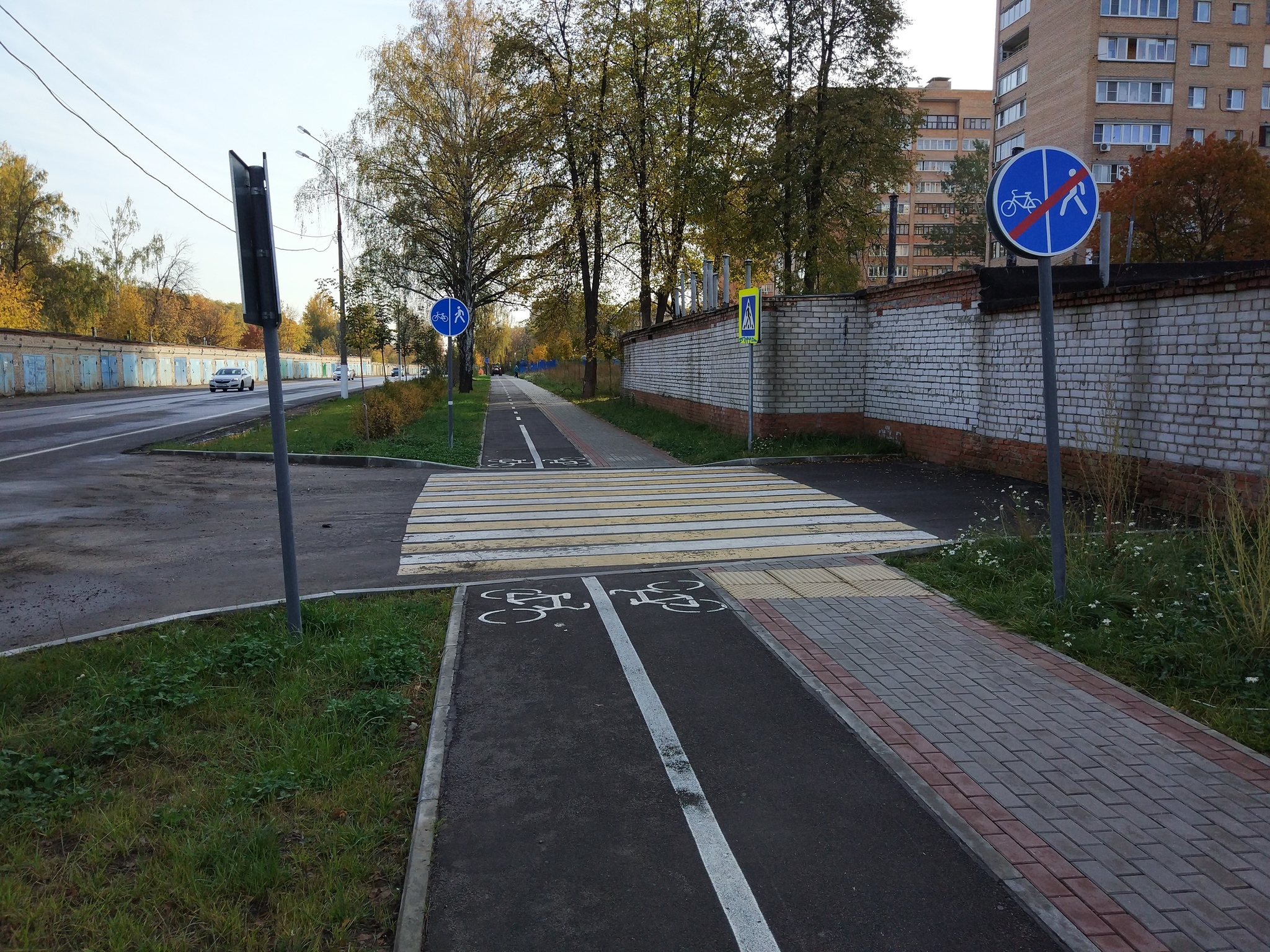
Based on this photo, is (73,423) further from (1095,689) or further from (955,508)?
(1095,689)

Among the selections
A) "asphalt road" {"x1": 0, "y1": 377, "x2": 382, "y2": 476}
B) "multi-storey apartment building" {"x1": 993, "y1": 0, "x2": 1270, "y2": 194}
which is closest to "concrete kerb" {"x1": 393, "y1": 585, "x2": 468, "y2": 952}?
"asphalt road" {"x1": 0, "y1": 377, "x2": 382, "y2": 476}

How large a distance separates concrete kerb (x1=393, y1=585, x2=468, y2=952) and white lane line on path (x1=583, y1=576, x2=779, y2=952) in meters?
1.04

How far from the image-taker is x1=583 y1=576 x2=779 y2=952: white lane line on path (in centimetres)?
278

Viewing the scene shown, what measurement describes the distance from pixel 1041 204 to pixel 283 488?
5632mm

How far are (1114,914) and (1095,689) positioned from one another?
86.9 inches

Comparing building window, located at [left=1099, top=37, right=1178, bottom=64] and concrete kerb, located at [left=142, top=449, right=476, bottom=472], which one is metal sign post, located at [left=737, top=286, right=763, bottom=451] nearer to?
concrete kerb, located at [left=142, top=449, right=476, bottom=472]

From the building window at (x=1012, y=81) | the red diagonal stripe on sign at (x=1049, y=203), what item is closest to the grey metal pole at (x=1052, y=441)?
the red diagonal stripe on sign at (x=1049, y=203)

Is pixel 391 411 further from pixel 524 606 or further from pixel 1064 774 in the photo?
pixel 1064 774

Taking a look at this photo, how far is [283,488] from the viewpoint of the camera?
551 cm

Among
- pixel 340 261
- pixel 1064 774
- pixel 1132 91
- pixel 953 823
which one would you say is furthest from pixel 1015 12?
pixel 953 823

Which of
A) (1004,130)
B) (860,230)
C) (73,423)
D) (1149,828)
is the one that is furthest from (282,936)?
(1004,130)

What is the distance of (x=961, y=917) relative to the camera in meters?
2.84

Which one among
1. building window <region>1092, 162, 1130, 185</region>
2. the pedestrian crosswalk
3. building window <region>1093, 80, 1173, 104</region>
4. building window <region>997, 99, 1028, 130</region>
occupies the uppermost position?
building window <region>997, 99, 1028, 130</region>

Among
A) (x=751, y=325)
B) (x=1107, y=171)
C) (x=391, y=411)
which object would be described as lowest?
(x=391, y=411)
